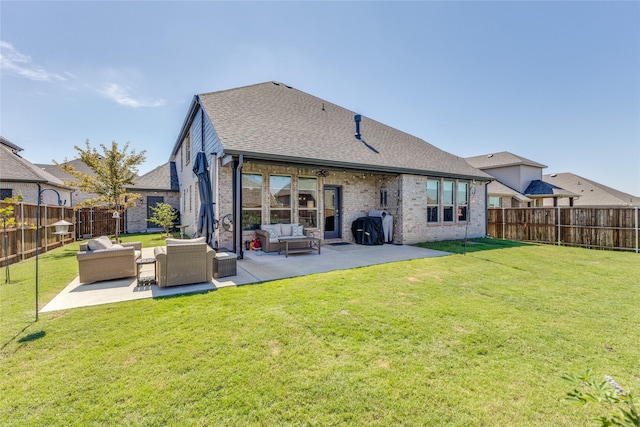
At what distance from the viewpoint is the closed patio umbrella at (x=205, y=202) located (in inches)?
349

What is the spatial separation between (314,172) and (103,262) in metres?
7.19

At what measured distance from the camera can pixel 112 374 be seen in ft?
8.77

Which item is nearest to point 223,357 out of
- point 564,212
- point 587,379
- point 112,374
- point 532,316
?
point 112,374

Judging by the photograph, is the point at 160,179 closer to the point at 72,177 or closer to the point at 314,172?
the point at 72,177

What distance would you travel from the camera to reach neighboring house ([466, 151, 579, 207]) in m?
22.5

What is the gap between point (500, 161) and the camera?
2533cm

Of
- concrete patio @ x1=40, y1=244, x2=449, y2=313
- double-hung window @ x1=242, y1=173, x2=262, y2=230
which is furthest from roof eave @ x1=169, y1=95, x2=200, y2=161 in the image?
concrete patio @ x1=40, y1=244, x2=449, y2=313

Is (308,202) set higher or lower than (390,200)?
lower

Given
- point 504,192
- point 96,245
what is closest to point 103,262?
point 96,245

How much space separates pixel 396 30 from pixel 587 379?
11.9 metres

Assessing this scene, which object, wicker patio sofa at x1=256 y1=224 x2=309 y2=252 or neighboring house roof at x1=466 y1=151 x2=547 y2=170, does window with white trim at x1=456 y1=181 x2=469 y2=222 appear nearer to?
wicker patio sofa at x1=256 y1=224 x2=309 y2=252

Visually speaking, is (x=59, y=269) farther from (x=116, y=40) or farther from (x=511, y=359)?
(x=511, y=359)

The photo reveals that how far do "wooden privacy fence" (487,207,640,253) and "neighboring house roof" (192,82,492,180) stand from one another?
276 cm

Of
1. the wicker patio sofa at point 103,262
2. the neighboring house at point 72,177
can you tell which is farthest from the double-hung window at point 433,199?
the neighboring house at point 72,177
